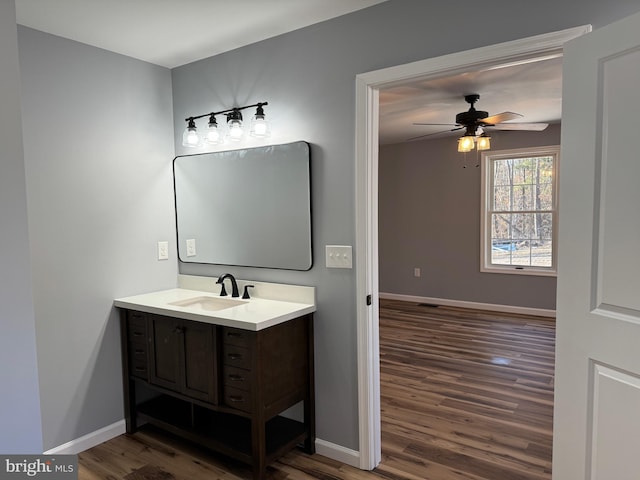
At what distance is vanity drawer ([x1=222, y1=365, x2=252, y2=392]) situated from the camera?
2139mm

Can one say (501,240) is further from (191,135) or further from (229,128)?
(191,135)

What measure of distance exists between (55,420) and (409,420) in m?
2.12

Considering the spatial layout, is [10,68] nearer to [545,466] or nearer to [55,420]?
[55,420]

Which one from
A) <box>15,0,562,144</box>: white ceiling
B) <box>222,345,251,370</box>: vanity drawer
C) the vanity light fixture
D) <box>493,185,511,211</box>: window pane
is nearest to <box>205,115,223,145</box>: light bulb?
the vanity light fixture

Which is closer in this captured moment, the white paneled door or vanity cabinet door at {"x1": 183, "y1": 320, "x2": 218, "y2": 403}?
the white paneled door

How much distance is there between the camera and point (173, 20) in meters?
2.24

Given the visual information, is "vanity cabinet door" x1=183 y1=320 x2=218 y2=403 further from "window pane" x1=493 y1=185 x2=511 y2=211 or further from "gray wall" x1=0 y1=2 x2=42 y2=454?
"window pane" x1=493 y1=185 x2=511 y2=211

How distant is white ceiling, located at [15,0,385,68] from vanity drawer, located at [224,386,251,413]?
6.22 ft

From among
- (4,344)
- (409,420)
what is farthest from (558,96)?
(4,344)

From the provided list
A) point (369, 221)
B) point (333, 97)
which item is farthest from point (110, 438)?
point (333, 97)

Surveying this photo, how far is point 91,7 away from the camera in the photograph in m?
2.08

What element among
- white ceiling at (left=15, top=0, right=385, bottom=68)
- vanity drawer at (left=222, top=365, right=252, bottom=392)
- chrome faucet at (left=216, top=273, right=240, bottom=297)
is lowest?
vanity drawer at (left=222, top=365, right=252, bottom=392)

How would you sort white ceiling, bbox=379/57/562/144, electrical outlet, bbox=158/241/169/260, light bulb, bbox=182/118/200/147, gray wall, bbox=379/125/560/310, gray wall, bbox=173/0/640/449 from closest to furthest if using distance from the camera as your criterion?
gray wall, bbox=173/0/640/449 → light bulb, bbox=182/118/200/147 → electrical outlet, bbox=158/241/169/260 → white ceiling, bbox=379/57/562/144 → gray wall, bbox=379/125/560/310

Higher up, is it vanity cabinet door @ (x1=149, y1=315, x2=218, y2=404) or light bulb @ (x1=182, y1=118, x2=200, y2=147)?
light bulb @ (x1=182, y1=118, x2=200, y2=147)
